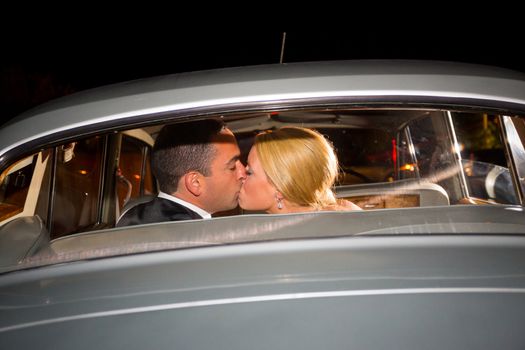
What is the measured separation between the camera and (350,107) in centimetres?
145

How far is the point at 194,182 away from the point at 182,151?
0.19 m

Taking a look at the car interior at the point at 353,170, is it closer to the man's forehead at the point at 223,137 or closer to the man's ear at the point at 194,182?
the man's forehead at the point at 223,137

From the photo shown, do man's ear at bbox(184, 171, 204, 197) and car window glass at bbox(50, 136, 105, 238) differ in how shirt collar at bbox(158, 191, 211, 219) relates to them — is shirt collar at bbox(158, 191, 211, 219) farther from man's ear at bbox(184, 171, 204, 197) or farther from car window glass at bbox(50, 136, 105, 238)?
car window glass at bbox(50, 136, 105, 238)

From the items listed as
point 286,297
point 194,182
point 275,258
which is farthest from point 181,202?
point 286,297

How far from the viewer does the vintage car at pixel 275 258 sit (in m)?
1.23

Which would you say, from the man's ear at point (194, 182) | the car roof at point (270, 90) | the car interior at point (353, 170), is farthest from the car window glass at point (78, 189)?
the car roof at point (270, 90)

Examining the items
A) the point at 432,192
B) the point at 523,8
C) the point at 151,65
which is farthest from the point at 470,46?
the point at 432,192

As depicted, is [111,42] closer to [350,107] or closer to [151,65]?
[151,65]

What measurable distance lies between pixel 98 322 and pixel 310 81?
0.98 meters

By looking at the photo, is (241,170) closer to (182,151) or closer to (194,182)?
(194,182)

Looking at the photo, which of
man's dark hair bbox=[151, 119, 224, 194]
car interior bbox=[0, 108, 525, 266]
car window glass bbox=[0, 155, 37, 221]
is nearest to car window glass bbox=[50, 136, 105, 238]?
car interior bbox=[0, 108, 525, 266]

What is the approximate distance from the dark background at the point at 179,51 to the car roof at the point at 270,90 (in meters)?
19.5

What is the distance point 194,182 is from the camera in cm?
222

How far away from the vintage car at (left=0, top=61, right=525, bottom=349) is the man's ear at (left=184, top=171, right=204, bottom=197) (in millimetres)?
503
